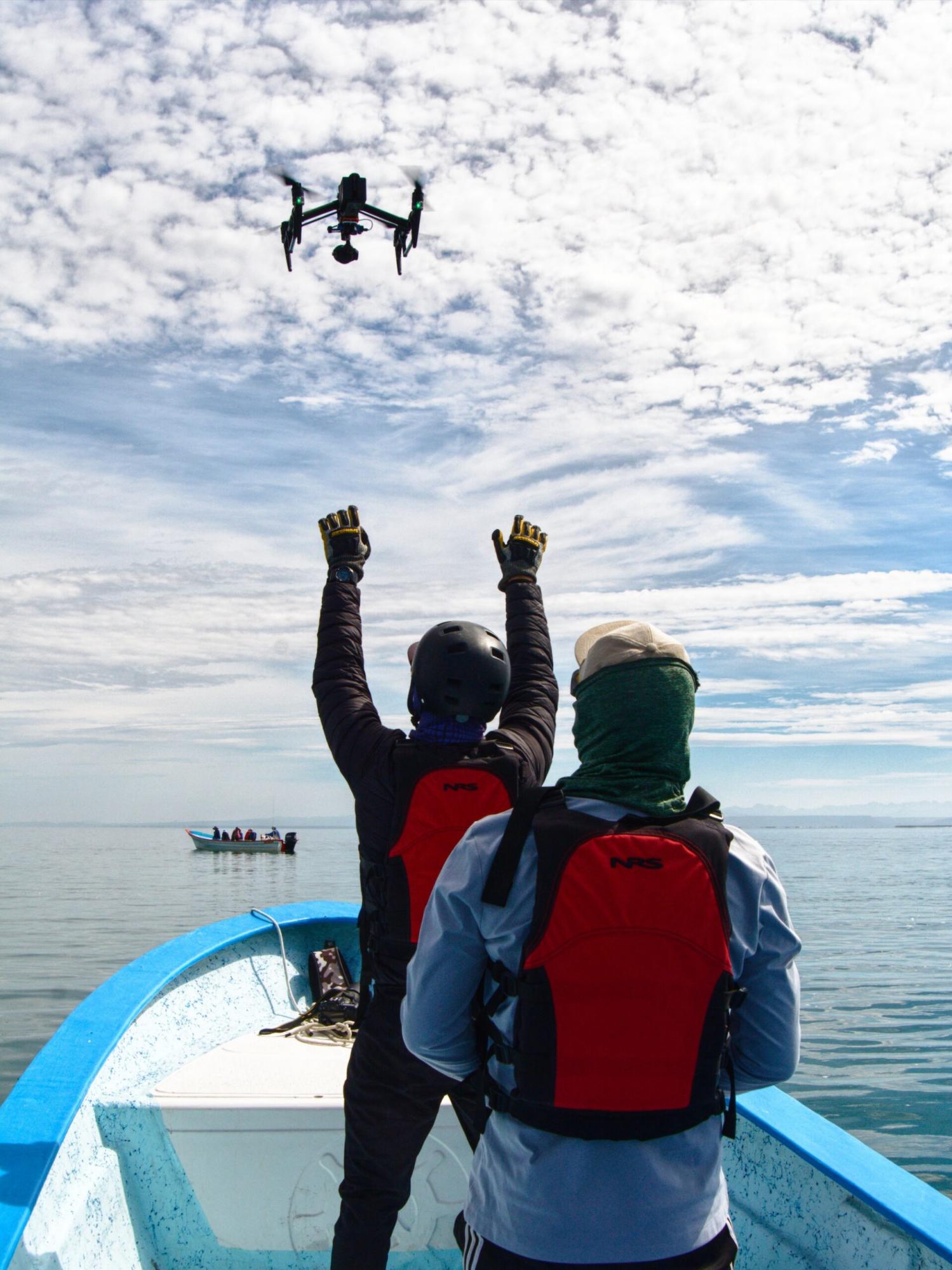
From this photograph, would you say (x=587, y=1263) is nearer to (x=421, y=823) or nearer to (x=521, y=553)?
(x=421, y=823)

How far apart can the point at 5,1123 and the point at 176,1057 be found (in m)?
1.35

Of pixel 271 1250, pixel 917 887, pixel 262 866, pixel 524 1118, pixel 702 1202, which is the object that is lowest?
pixel 262 866

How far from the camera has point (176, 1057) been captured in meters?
4.21

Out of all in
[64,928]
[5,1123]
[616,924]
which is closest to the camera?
[616,924]

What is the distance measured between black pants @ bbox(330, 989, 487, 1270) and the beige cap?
1.31 metres

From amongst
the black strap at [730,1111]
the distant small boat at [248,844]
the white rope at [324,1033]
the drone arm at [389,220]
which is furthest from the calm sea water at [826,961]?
the distant small boat at [248,844]

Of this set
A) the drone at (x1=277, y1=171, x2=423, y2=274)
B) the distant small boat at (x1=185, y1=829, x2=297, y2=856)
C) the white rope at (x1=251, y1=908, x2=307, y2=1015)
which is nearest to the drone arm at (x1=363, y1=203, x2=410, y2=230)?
the drone at (x1=277, y1=171, x2=423, y2=274)

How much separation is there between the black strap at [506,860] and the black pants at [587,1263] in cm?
59

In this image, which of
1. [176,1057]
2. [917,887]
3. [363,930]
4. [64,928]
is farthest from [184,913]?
[917,887]

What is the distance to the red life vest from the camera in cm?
254

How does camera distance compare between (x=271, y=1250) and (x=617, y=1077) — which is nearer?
(x=617, y=1077)

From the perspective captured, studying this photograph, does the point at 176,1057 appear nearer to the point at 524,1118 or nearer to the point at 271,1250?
the point at 271,1250

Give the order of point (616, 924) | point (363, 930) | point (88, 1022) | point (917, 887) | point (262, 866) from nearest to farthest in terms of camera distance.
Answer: point (616, 924)
point (363, 930)
point (88, 1022)
point (917, 887)
point (262, 866)

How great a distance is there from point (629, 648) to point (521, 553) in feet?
5.39
